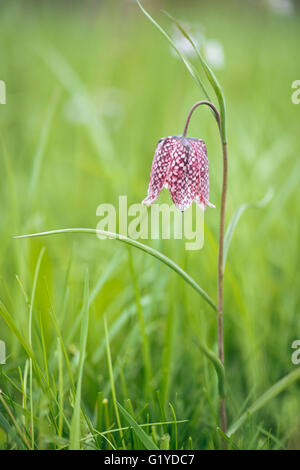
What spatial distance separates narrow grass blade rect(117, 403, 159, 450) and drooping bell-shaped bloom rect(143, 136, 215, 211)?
330 mm

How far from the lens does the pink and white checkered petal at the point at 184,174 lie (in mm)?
781

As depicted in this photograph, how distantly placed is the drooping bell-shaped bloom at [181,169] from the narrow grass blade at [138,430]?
330 millimetres

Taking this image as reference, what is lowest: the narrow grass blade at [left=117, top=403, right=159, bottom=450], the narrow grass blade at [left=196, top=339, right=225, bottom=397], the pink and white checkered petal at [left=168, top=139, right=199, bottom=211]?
the narrow grass blade at [left=117, top=403, right=159, bottom=450]

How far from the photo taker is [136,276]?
3.98 ft

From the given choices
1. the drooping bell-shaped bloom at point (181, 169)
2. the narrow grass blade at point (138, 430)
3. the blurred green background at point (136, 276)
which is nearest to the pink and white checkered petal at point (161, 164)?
the drooping bell-shaped bloom at point (181, 169)

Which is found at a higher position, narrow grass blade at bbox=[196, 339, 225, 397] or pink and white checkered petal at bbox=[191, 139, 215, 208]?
pink and white checkered petal at bbox=[191, 139, 215, 208]

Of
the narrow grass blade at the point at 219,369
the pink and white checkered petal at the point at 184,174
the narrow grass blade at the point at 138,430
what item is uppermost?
the pink and white checkered petal at the point at 184,174

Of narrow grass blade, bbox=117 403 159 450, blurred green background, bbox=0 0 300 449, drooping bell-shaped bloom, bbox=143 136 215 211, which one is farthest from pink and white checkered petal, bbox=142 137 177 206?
narrow grass blade, bbox=117 403 159 450

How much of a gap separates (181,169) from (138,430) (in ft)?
1.37

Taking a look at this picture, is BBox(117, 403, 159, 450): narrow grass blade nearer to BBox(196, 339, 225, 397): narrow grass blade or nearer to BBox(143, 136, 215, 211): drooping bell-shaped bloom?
BBox(196, 339, 225, 397): narrow grass blade

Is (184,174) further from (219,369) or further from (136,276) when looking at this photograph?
(136,276)

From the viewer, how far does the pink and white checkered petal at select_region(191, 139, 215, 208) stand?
0.79 m

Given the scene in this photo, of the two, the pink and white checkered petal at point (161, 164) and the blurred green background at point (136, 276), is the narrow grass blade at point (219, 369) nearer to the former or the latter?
the blurred green background at point (136, 276)

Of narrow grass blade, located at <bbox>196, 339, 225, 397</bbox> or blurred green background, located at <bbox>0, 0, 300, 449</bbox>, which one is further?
blurred green background, located at <bbox>0, 0, 300, 449</bbox>
